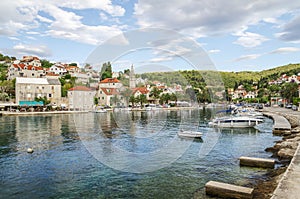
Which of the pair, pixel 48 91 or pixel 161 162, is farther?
pixel 48 91

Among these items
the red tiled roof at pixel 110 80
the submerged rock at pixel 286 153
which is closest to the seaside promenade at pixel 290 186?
the submerged rock at pixel 286 153

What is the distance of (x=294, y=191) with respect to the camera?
754cm

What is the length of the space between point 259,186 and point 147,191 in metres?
4.50

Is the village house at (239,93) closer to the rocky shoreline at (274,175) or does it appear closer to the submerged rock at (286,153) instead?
the rocky shoreline at (274,175)

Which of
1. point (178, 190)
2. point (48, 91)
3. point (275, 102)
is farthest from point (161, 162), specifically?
point (275, 102)

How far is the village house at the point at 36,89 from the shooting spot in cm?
6956

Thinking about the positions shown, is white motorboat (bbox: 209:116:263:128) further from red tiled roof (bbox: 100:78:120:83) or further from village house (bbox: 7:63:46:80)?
village house (bbox: 7:63:46:80)

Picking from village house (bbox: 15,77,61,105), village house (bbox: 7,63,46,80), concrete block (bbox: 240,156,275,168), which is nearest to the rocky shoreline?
concrete block (bbox: 240,156,275,168)

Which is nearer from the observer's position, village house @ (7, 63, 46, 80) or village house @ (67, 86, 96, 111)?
village house @ (67, 86, 96, 111)

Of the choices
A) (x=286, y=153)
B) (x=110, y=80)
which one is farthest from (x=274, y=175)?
(x=110, y=80)

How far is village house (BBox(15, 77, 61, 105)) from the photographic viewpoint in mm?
69562

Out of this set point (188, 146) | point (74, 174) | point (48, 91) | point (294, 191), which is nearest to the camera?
point (294, 191)

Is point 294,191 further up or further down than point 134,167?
further up

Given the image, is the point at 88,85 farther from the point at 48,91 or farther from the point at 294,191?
the point at 48,91
